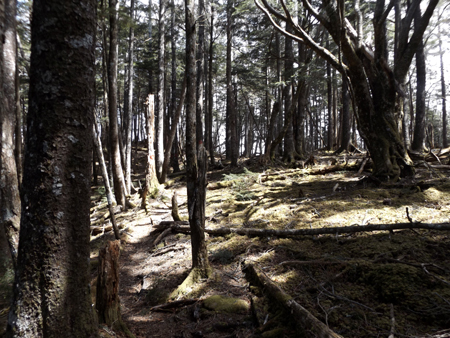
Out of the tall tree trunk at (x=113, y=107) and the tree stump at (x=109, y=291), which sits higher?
the tall tree trunk at (x=113, y=107)

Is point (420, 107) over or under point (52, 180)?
over

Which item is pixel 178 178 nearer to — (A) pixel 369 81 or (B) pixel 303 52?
(B) pixel 303 52

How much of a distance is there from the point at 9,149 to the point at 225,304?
206 inches

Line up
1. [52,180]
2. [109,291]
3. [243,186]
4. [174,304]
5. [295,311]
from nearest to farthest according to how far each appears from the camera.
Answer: [52,180] < [295,311] < [109,291] < [174,304] < [243,186]

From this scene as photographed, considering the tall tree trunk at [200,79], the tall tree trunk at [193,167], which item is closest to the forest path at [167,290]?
the tall tree trunk at [193,167]

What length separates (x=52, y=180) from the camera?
202 centimetres

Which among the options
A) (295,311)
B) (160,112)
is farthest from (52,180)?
(160,112)

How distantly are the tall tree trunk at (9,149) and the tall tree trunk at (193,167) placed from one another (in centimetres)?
279

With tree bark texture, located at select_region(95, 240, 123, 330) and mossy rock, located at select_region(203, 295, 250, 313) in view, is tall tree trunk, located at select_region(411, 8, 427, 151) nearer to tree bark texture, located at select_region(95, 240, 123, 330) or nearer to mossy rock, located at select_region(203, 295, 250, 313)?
mossy rock, located at select_region(203, 295, 250, 313)

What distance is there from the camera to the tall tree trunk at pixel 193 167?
432 centimetres

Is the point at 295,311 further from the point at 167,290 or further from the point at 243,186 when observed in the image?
the point at 243,186

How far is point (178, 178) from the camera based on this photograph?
52.8ft

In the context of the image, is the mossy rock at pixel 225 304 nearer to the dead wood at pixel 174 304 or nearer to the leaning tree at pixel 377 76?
the dead wood at pixel 174 304

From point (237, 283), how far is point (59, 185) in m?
3.22
